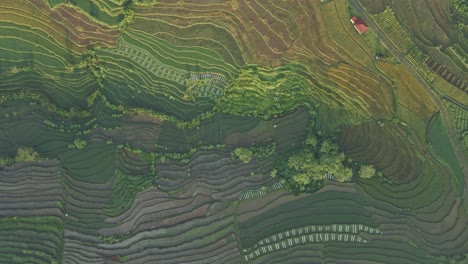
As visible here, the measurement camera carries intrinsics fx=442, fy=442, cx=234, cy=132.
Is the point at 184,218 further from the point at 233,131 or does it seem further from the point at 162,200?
the point at 233,131

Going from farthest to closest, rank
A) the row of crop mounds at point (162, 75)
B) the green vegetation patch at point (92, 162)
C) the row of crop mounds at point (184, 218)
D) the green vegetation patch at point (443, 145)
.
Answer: the row of crop mounds at point (162, 75)
the green vegetation patch at point (92, 162)
the green vegetation patch at point (443, 145)
the row of crop mounds at point (184, 218)

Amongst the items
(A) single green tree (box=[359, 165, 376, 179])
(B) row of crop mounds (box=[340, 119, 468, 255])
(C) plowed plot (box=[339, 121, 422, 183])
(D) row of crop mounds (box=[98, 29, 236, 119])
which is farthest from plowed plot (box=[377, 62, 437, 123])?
(D) row of crop mounds (box=[98, 29, 236, 119])

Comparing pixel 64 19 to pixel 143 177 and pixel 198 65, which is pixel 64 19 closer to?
pixel 198 65

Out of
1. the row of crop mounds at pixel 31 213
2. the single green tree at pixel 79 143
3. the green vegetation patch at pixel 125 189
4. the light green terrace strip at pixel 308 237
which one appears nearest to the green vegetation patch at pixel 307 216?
the light green terrace strip at pixel 308 237

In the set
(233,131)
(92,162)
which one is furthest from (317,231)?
(92,162)

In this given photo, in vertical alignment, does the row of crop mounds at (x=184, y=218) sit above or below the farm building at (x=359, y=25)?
below

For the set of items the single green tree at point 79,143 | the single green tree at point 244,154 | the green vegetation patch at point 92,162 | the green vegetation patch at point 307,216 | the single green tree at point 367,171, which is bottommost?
the green vegetation patch at point 307,216

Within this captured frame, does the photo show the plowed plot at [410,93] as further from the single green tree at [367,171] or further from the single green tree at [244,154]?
the single green tree at [244,154]
